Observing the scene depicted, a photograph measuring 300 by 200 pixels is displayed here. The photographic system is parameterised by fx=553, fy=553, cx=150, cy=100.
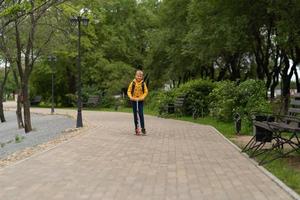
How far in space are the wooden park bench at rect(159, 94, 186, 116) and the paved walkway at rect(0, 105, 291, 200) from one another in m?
→ 13.0

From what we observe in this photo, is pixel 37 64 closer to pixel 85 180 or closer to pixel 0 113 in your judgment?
pixel 0 113

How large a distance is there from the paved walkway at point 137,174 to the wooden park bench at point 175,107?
42.5ft

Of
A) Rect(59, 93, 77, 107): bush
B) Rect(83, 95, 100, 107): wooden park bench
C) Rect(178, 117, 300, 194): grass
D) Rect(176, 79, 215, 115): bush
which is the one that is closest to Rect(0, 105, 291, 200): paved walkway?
Rect(178, 117, 300, 194): grass

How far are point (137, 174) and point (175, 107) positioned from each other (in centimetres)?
1875

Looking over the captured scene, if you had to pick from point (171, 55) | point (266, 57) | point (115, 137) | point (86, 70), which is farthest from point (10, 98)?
point (115, 137)

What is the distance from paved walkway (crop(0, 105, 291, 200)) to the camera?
294 inches

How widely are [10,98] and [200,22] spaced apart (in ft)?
291

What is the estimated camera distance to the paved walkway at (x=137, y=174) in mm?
7465

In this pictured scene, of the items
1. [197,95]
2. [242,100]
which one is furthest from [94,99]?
[242,100]

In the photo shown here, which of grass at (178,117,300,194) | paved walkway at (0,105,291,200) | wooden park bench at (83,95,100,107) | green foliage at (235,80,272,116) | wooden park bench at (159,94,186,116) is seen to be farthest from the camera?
wooden park bench at (83,95,100,107)

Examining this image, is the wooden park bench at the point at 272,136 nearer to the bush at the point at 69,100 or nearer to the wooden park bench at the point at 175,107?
the wooden park bench at the point at 175,107

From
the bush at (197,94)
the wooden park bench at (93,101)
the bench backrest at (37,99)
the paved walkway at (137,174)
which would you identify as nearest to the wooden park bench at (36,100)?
the bench backrest at (37,99)

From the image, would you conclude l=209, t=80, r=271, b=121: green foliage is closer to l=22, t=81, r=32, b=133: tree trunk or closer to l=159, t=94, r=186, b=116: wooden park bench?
l=159, t=94, r=186, b=116: wooden park bench

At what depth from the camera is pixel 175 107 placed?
2775 cm
